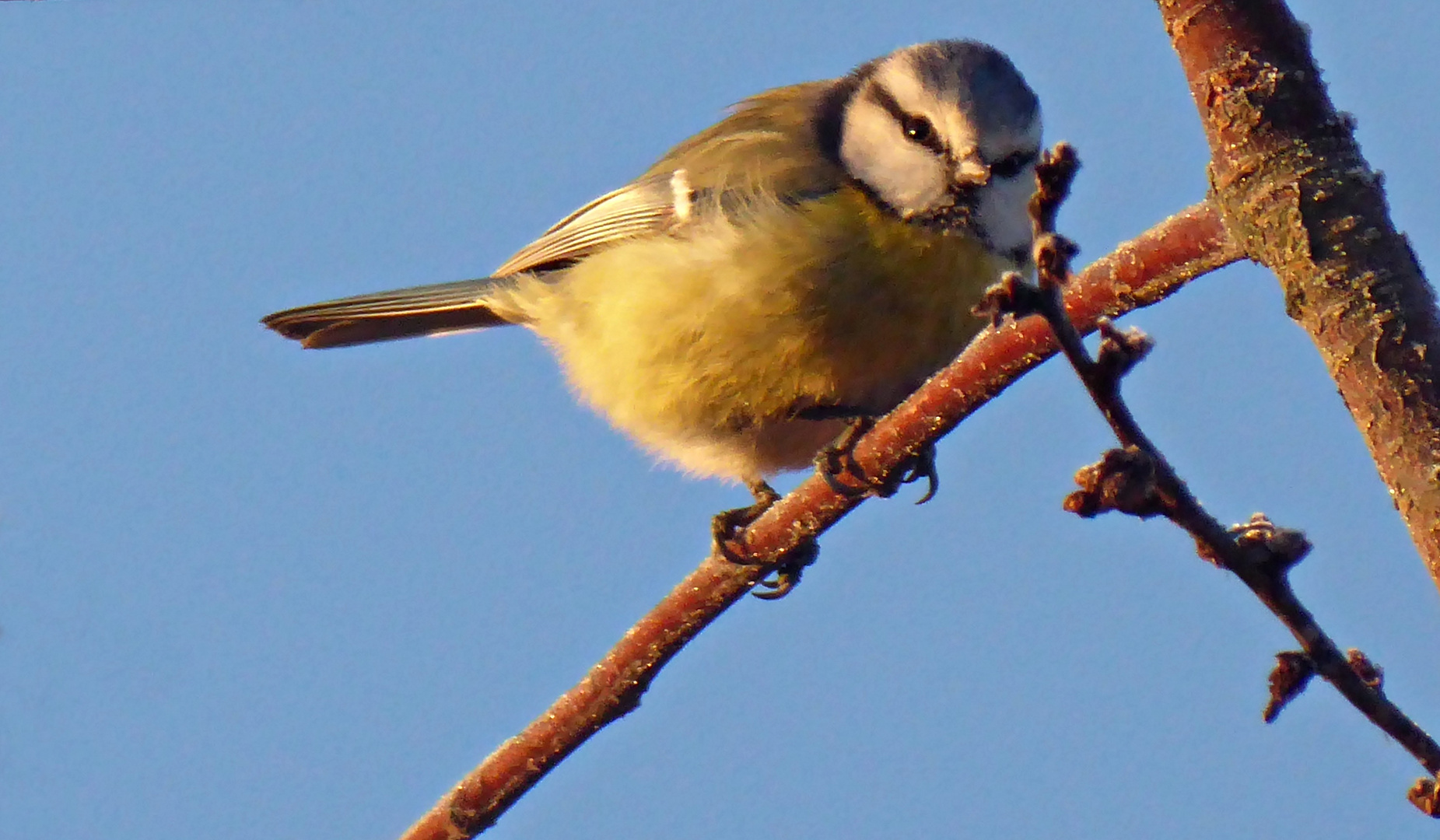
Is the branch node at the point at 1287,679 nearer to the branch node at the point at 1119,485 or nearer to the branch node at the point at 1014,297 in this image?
the branch node at the point at 1119,485

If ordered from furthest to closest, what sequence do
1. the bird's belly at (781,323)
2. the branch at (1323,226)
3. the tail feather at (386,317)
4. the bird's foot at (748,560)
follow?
the tail feather at (386,317) → the bird's belly at (781,323) → the bird's foot at (748,560) → the branch at (1323,226)

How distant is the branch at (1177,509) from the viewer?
1.19m

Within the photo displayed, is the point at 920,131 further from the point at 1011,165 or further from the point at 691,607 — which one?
the point at 691,607

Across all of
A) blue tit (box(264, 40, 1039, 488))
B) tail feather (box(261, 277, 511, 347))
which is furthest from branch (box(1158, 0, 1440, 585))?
tail feather (box(261, 277, 511, 347))

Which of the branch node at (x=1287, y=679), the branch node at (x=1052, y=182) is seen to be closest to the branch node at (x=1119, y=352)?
the branch node at (x=1052, y=182)

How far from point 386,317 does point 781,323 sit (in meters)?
1.72

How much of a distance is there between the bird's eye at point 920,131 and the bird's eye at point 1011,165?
0.17 metres

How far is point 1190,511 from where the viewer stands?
1313 millimetres

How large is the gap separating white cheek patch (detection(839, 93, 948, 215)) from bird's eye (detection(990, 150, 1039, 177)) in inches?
4.7

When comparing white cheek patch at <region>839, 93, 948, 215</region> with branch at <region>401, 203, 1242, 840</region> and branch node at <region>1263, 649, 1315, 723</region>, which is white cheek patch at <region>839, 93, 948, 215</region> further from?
branch node at <region>1263, 649, 1315, 723</region>

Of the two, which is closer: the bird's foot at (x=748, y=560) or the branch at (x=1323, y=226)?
the branch at (x=1323, y=226)

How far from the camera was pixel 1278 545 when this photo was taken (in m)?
1.35

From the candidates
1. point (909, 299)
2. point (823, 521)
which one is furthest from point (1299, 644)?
point (909, 299)

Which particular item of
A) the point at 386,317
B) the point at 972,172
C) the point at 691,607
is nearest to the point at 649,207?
the point at 972,172
